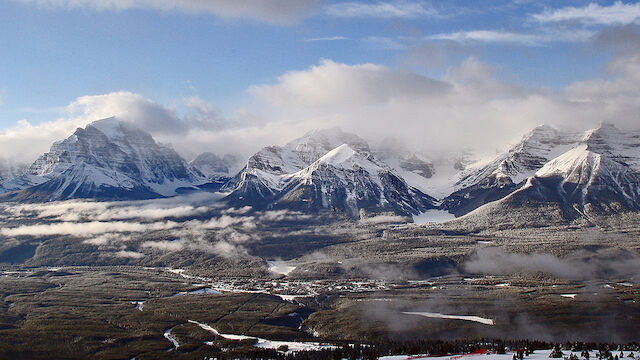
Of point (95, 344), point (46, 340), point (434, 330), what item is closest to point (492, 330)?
point (434, 330)

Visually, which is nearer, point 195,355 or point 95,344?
point 195,355

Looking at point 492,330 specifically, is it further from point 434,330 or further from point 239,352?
point 239,352

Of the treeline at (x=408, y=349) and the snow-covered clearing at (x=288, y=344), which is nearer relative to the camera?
the treeline at (x=408, y=349)

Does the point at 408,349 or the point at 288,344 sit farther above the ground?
the point at 408,349

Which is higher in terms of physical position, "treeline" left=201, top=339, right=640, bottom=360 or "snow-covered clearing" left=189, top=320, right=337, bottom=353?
"treeline" left=201, top=339, right=640, bottom=360

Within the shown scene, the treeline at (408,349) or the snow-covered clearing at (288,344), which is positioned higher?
the treeline at (408,349)

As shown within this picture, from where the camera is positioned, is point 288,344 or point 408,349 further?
point 288,344

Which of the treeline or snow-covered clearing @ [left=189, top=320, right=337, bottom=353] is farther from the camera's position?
snow-covered clearing @ [left=189, top=320, right=337, bottom=353]

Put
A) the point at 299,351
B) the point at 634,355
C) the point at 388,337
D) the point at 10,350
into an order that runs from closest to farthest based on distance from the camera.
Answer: the point at 634,355 < the point at 299,351 < the point at 10,350 < the point at 388,337
